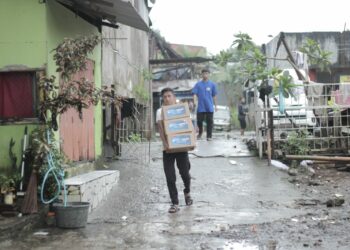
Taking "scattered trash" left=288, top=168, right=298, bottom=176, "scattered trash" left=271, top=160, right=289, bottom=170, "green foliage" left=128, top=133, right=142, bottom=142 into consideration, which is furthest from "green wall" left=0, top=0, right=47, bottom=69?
"scattered trash" left=271, top=160, right=289, bottom=170

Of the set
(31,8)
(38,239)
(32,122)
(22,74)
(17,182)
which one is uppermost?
(31,8)

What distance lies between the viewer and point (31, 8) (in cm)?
785

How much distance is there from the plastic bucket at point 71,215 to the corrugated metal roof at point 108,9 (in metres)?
3.07

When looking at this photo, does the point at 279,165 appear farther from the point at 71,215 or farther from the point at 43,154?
the point at 43,154

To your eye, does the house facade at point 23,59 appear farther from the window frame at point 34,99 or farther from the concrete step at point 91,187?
the concrete step at point 91,187

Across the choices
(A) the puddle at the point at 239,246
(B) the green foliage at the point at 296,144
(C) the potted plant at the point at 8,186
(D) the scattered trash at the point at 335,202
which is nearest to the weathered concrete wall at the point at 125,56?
(C) the potted plant at the point at 8,186

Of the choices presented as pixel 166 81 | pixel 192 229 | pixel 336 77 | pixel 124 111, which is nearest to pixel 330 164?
pixel 124 111

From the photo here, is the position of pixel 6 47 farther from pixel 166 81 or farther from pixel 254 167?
pixel 166 81

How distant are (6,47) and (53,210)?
101 inches

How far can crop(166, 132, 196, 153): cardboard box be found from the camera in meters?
7.71

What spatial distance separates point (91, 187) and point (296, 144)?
563 cm

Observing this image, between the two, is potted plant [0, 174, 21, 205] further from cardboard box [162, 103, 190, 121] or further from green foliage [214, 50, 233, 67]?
green foliage [214, 50, 233, 67]

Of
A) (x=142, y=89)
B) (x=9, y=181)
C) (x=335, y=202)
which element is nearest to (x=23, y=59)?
(x=9, y=181)

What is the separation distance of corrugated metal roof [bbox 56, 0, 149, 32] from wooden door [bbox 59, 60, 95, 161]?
3.33 ft
